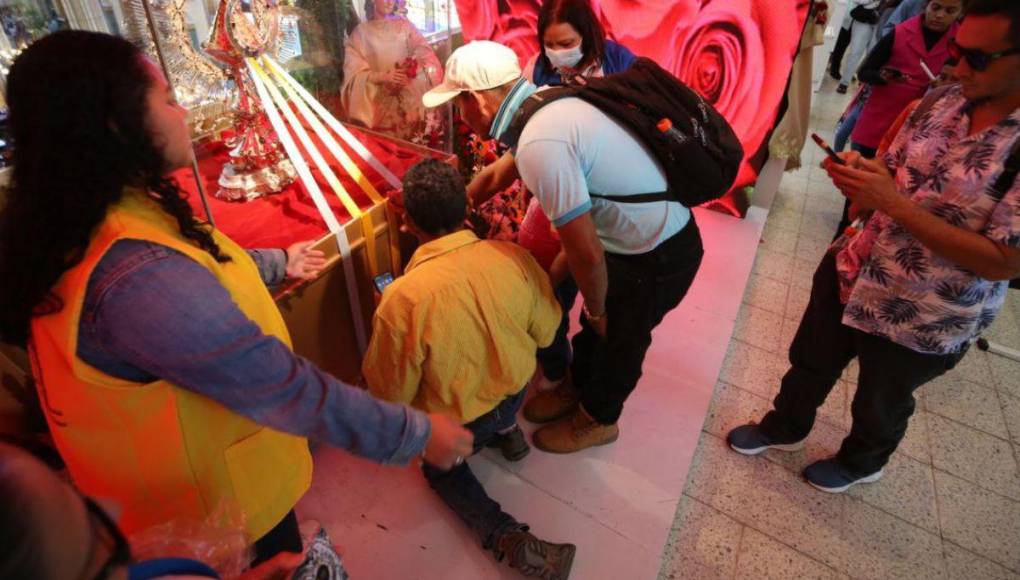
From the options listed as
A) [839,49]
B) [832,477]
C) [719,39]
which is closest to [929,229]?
[832,477]

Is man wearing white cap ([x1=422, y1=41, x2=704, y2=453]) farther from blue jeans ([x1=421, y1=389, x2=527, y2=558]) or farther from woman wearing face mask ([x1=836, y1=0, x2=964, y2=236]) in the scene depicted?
woman wearing face mask ([x1=836, y1=0, x2=964, y2=236])

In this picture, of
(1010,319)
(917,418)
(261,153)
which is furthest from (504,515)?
(1010,319)

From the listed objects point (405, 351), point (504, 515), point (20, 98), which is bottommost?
point (504, 515)

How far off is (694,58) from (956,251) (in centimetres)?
230

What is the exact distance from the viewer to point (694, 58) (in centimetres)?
307

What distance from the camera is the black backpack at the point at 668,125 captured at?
1.29 m

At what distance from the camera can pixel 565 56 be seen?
7.02ft

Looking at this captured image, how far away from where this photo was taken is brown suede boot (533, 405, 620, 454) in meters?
1.96

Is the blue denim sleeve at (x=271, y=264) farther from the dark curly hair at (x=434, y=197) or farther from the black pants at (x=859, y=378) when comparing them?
the black pants at (x=859, y=378)

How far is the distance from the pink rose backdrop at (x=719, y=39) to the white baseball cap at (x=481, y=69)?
5.46 ft

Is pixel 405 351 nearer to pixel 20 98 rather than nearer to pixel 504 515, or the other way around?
pixel 504 515

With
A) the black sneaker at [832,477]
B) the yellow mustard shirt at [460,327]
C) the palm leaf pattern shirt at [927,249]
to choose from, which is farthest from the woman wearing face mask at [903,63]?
the yellow mustard shirt at [460,327]

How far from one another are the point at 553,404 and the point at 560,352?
22 centimetres

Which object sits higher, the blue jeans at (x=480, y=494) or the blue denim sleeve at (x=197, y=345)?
the blue denim sleeve at (x=197, y=345)
